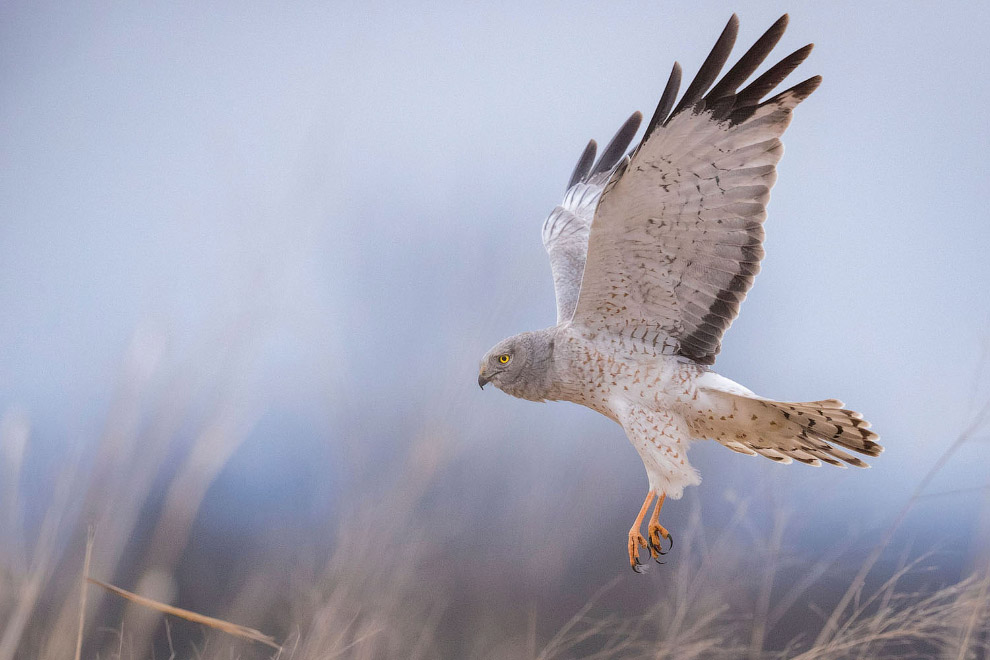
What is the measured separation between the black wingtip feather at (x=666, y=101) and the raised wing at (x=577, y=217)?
105 cm

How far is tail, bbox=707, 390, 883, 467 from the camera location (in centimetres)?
255

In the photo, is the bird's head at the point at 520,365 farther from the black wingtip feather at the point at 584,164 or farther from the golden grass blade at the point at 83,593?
the golden grass blade at the point at 83,593

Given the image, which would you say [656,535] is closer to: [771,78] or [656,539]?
[656,539]

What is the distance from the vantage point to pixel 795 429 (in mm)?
2682

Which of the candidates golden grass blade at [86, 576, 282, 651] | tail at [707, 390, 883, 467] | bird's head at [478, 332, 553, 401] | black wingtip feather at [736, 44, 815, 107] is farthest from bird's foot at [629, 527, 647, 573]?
golden grass blade at [86, 576, 282, 651]

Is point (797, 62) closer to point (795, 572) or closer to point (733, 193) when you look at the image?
point (733, 193)

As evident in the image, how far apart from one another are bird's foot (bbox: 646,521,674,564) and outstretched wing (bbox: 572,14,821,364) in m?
0.59

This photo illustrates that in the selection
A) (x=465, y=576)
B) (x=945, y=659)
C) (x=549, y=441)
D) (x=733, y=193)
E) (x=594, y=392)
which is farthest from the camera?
(x=465, y=576)

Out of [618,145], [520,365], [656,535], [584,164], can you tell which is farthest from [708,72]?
[584,164]

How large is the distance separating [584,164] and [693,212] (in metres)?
1.73

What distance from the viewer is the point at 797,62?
2264 millimetres

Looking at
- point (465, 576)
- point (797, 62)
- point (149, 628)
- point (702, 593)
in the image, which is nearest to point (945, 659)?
point (702, 593)

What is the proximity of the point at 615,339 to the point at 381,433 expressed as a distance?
3.93ft

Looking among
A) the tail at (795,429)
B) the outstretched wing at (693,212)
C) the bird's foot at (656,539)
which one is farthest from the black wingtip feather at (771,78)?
the bird's foot at (656,539)
